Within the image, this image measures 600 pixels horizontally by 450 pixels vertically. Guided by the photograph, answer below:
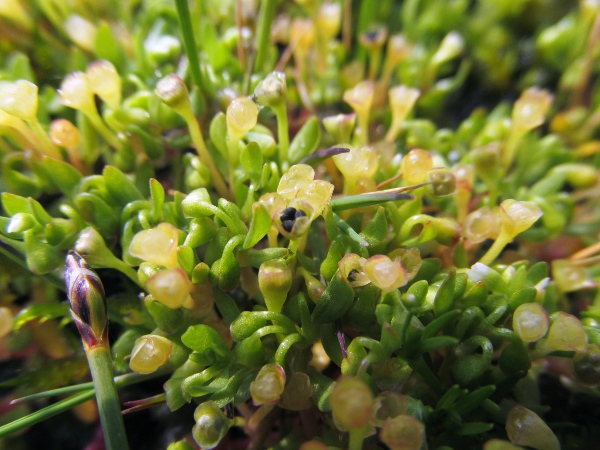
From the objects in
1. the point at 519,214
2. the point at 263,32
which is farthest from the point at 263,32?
the point at 519,214

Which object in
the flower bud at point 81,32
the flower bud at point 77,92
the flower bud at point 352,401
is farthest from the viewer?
the flower bud at point 81,32

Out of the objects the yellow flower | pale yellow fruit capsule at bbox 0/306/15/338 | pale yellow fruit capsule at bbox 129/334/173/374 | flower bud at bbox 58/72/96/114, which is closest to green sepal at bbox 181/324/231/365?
pale yellow fruit capsule at bbox 129/334/173/374

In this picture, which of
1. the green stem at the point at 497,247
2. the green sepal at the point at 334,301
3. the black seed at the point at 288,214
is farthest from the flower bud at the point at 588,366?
the black seed at the point at 288,214

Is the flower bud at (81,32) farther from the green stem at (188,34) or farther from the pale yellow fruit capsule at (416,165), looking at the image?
the pale yellow fruit capsule at (416,165)

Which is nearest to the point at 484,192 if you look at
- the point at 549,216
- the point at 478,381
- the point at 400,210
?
the point at 549,216

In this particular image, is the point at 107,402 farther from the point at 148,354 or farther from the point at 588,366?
the point at 588,366

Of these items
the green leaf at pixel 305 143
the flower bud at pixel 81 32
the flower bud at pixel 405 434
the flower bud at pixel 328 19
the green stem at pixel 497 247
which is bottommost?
the flower bud at pixel 405 434
